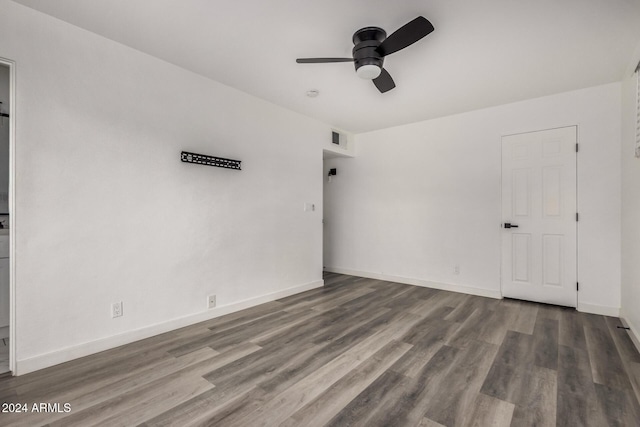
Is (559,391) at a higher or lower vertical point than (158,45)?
lower

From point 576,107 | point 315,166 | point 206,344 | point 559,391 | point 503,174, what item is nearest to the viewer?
point 559,391

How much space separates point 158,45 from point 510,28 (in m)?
2.98

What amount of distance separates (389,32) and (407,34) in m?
0.42

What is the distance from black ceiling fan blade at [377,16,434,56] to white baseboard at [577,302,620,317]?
3.73 meters

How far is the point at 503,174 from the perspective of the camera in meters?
4.08

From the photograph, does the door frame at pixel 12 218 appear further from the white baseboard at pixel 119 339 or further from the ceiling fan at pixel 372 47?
the ceiling fan at pixel 372 47

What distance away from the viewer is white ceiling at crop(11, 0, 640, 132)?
6.96 ft

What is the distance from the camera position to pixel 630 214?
2.95m

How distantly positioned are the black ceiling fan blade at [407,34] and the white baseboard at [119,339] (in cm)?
307

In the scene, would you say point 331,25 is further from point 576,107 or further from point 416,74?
point 576,107

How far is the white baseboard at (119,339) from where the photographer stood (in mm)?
2172

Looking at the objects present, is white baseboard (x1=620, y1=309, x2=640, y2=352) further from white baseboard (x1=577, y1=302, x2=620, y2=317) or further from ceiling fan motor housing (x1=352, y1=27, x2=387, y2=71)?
ceiling fan motor housing (x1=352, y1=27, x2=387, y2=71)

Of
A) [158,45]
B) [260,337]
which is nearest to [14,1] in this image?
[158,45]

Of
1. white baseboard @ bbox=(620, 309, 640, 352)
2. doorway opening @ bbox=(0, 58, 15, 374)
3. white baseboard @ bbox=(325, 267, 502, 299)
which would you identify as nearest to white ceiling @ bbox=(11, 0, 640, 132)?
doorway opening @ bbox=(0, 58, 15, 374)
